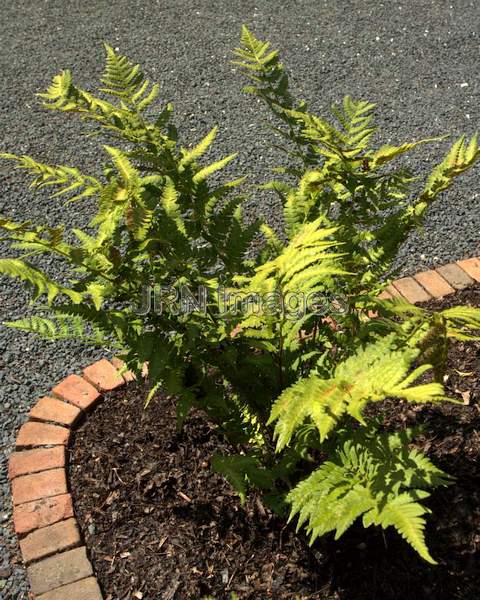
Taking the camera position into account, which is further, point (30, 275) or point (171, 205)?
point (171, 205)

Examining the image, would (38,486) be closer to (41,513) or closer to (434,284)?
(41,513)

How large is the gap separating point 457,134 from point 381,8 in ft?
7.73

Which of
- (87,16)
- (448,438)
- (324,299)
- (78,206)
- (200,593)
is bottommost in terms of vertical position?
(200,593)

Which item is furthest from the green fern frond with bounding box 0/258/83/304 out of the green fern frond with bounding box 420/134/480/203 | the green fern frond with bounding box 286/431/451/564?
the green fern frond with bounding box 420/134/480/203

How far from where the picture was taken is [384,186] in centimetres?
209

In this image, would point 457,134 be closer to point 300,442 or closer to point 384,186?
point 384,186

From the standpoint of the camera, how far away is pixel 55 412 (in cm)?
293

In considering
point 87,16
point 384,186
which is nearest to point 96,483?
point 384,186

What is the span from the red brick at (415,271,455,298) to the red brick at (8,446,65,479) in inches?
79.7

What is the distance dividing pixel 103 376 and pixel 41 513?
727 mm

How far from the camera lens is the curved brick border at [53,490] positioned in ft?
7.70

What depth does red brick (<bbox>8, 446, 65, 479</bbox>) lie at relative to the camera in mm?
2703

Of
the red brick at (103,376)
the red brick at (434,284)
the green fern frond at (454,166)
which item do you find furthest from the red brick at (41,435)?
the red brick at (434,284)

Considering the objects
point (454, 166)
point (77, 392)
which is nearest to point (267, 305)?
point (454, 166)
